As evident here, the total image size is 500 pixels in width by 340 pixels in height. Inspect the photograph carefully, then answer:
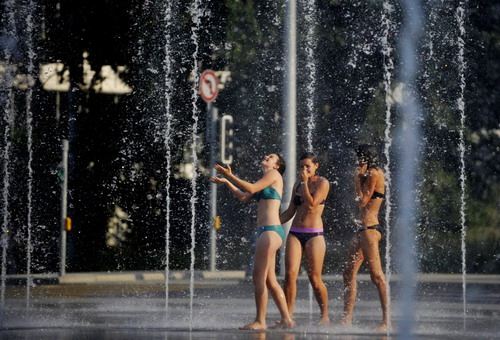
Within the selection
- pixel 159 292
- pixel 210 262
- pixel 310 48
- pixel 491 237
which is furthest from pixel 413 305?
pixel 491 237

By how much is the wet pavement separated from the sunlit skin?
35cm

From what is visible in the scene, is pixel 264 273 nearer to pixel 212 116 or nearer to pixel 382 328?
pixel 382 328

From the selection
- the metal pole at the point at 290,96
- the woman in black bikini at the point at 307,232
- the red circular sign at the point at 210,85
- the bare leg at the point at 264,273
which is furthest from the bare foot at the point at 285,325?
the red circular sign at the point at 210,85

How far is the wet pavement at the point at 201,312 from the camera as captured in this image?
11086 millimetres

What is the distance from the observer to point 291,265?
37.8ft

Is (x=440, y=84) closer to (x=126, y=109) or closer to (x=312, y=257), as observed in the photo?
(x=126, y=109)

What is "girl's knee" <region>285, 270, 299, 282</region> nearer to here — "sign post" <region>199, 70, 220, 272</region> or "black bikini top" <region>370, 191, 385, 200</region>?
"black bikini top" <region>370, 191, 385, 200</region>

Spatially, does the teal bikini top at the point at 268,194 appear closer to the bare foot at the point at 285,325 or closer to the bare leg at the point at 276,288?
the bare leg at the point at 276,288

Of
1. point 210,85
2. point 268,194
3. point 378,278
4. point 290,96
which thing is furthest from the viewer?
point 210,85

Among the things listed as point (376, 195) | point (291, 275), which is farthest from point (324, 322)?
point (376, 195)

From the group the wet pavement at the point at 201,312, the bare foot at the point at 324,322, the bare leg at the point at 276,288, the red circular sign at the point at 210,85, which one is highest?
the red circular sign at the point at 210,85

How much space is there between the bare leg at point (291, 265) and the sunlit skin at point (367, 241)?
51 cm

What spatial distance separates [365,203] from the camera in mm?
11648

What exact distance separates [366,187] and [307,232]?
2.26 feet
